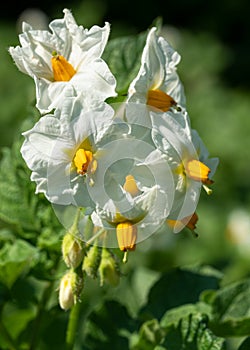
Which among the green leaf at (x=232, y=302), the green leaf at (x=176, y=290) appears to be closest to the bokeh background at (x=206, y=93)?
the green leaf at (x=176, y=290)

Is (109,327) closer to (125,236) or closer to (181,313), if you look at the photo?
(181,313)

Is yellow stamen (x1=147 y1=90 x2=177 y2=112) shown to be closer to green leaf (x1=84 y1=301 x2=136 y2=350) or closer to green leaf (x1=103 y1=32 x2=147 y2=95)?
green leaf (x1=103 y1=32 x2=147 y2=95)

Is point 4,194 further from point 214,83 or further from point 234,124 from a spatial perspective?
point 214,83

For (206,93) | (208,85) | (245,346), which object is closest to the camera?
(245,346)

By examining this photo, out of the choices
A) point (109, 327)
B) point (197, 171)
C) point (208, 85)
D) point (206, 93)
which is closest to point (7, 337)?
point (109, 327)

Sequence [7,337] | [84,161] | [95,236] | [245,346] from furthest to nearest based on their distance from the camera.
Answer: [7,337] → [245,346] → [95,236] → [84,161]

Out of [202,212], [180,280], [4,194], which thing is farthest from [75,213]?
[202,212]
